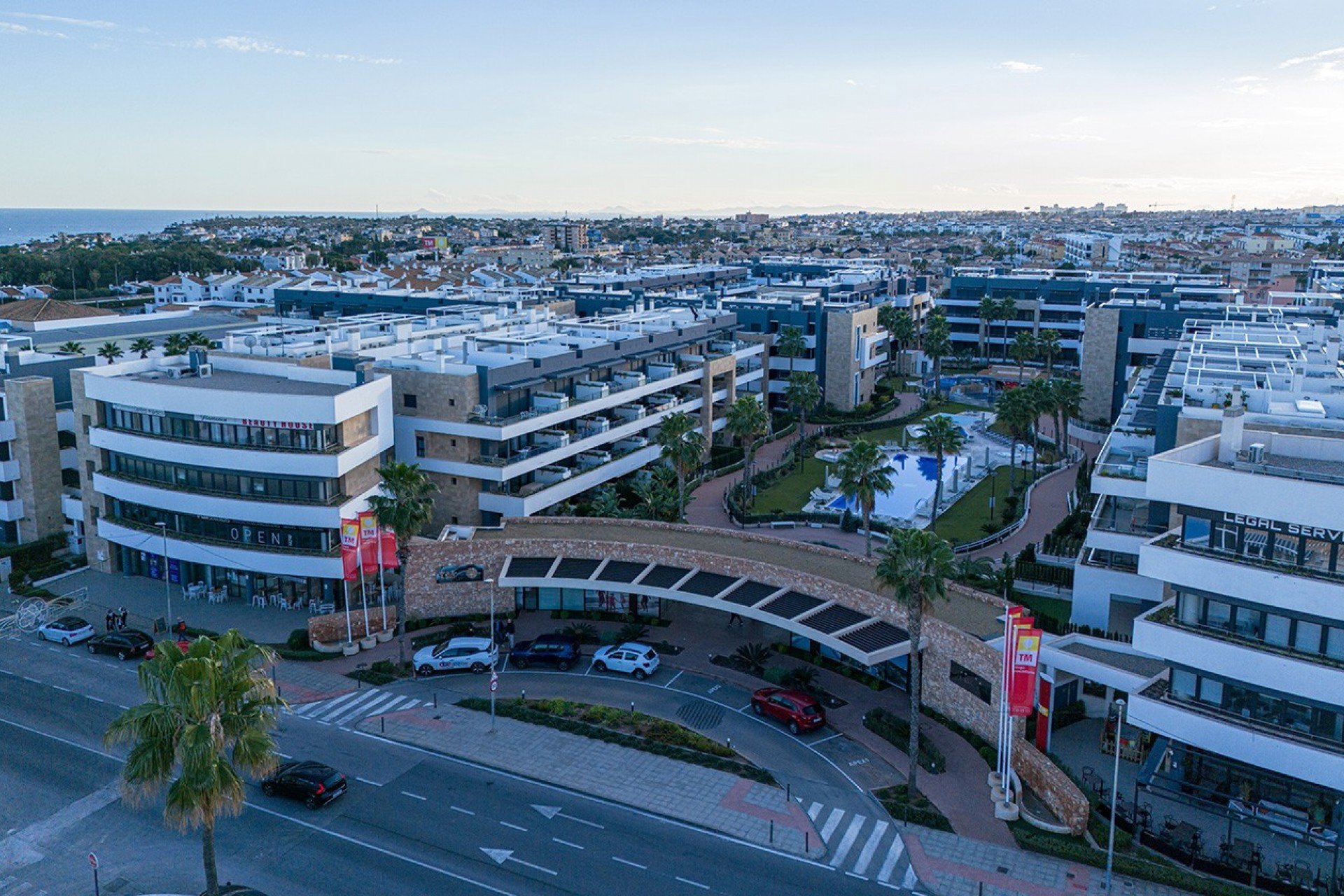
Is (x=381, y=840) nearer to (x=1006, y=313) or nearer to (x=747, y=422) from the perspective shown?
(x=747, y=422)

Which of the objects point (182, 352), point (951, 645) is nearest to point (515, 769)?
point (951, 645)

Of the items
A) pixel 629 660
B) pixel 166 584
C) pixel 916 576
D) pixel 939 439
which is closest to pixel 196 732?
pixel 916 576

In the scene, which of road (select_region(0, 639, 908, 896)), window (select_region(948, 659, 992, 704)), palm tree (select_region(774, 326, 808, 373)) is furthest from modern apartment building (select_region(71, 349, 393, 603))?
palm tree (select_region(774, 326, 808, 373))

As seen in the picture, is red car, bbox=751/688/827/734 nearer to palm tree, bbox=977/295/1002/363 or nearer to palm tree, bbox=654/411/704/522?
palm tree, bbox=654/411/704/522

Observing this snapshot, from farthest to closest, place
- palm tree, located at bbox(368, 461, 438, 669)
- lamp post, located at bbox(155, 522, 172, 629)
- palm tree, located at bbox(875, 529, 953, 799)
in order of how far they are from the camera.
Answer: lamp post, located at bbox(155, 522, 172, 629) < palm tree, located at bbox(368, 461, 438, 669) < palm tree, located at bbox(875, 529, 953, 799)

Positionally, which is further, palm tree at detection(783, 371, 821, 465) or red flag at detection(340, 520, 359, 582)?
palm tree at detection(783, 371, 821, 465)
